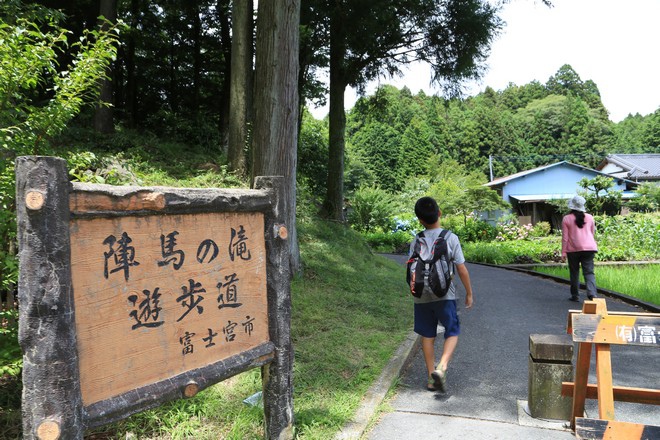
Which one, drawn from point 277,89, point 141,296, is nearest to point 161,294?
point 141,296

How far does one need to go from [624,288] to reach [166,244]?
966cm

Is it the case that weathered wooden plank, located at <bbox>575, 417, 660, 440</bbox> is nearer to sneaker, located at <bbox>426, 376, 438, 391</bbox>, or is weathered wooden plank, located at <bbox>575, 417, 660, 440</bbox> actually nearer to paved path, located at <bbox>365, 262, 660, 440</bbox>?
paved path, located at <bbox>365, 262, 660, 440</bbox>

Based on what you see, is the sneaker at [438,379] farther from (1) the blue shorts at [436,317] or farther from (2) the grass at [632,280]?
(2) the grass at [632,280]

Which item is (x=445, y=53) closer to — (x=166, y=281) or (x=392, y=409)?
(x=392, y=409)

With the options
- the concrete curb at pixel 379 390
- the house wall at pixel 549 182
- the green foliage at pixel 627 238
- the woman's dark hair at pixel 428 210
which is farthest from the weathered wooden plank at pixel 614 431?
the house wall at pixel 549 182

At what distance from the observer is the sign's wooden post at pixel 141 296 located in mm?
1851

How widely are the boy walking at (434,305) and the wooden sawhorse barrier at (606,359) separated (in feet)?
3.63

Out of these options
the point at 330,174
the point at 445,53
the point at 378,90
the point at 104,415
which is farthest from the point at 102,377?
the point at 378,90

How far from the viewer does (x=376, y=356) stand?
504 cm

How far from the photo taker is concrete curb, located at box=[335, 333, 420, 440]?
138 inches

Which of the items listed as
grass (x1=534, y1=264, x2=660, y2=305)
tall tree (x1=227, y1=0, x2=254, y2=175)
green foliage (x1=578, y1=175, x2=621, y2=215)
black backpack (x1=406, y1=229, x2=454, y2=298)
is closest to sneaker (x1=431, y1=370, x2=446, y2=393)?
black backpack (x1=406, y1=229, x2=454, y2=298)

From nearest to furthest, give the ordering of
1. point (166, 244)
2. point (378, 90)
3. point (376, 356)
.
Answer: point (166, 244), point (376, 356), point (378, 90)

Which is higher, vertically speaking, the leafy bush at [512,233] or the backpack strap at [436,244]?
the backpack strap at [436,244]

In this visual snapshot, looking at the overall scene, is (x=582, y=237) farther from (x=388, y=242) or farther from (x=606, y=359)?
(x=388, y=242)
